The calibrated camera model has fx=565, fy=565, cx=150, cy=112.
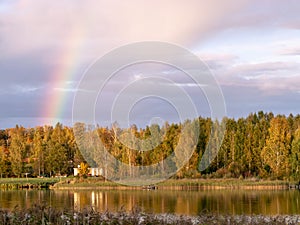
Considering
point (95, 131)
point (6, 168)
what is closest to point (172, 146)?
point (95, 131)

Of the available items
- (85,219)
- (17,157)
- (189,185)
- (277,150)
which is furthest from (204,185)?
(85,219)

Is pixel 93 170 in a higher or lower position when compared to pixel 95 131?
lower

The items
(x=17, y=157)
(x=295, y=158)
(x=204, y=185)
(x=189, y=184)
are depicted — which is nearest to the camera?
(x=204, y=185)

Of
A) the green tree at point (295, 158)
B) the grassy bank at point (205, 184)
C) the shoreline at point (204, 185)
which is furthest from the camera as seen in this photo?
the green tree at point (295, 158)

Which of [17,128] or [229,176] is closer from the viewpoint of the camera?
[229,176]

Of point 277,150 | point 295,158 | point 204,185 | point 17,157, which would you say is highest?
point 17,157

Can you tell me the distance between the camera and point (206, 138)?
2776 inches

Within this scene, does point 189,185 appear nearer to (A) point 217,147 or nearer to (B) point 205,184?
(B) point 205,184

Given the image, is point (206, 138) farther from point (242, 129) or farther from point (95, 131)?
point (95, 131)

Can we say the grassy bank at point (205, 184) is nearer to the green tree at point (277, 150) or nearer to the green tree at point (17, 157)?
the green tree at point (277, 150)

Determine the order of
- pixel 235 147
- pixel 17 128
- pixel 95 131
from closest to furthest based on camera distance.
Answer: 1. pixel 235 147
2. pixel 95 131
3. pixel 17 128

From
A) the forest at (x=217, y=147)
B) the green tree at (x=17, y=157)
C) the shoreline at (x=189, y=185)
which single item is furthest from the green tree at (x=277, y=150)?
the green tree at (x=17, y=157)

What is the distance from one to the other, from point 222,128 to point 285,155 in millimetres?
10649

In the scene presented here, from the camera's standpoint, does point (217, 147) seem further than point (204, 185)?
Yes
